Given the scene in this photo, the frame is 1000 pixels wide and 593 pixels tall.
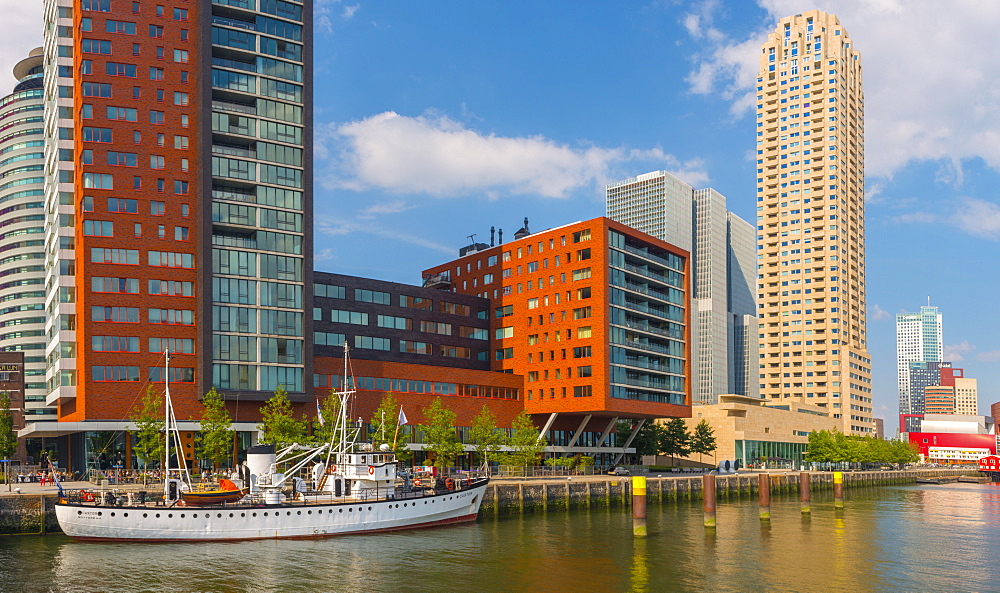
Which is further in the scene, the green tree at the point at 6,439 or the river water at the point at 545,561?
the green tree at the point at 6,439

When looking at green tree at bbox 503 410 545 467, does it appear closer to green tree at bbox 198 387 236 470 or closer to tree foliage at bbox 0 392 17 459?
green tree at bbox 198 387 236 470

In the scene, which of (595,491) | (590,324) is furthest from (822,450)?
(595,491)

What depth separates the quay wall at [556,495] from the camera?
6512 centimetres

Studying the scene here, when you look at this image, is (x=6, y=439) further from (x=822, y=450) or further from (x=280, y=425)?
(x=822, y=450)

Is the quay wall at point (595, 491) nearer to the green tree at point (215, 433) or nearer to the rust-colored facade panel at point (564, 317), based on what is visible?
the rust-colored facade panel at point (564, 317)

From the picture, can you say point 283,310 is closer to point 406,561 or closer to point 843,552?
point 406,561

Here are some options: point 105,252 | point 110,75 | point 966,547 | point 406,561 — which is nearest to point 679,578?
point 406,561

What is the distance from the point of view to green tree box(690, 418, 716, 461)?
155000 mm

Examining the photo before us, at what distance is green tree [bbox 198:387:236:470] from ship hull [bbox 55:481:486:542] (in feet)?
101

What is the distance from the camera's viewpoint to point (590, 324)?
130500 millimetres

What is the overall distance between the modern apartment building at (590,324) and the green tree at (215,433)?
52.2m

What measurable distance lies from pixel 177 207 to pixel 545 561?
7021 centimetres

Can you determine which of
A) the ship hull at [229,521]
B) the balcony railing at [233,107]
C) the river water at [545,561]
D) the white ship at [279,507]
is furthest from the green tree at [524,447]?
the balcony railing at [233,107]

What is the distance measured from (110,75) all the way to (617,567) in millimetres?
84300
